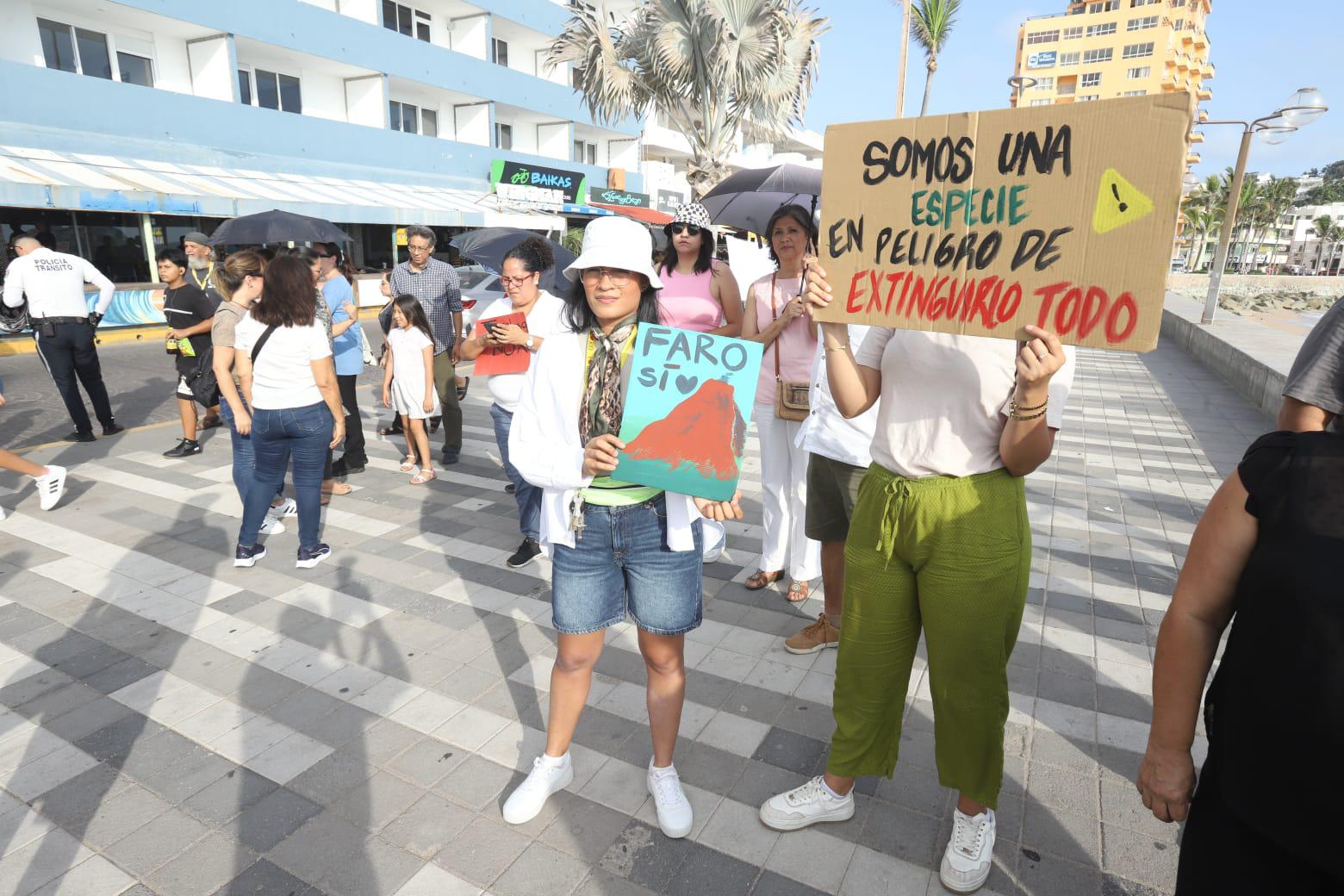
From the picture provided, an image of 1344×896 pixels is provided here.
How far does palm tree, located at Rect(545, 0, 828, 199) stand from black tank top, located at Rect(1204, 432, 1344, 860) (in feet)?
41.1

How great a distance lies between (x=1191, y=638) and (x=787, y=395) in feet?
8.13

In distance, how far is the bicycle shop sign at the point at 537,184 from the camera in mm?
24087

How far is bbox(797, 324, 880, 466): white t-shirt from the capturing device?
332 cm

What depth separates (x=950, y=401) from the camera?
2170 mm

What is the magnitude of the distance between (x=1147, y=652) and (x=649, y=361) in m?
3.10

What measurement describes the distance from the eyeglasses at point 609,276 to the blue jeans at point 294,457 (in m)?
2.92

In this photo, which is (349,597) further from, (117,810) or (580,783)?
(580,783)

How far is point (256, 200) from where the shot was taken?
54.8 ft

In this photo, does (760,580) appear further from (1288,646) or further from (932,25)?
(932,25)

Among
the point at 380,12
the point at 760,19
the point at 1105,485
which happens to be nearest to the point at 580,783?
the point at 1105,485

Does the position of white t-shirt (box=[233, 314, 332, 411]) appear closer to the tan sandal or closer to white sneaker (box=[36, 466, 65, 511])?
white sneaker (box=[36, 466, 65, 511])

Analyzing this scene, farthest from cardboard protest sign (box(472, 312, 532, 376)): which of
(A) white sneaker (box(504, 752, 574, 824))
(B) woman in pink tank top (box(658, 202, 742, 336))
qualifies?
(A) white sneaker (box(504, 752, 574, 824))

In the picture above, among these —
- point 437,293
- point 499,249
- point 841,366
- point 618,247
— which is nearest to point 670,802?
point 841,366

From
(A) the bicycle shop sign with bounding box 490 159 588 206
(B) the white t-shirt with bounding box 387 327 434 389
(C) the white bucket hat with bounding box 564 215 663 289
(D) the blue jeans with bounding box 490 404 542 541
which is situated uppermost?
(A) the bicycle shop sign with bounding box 490 159 588 206
